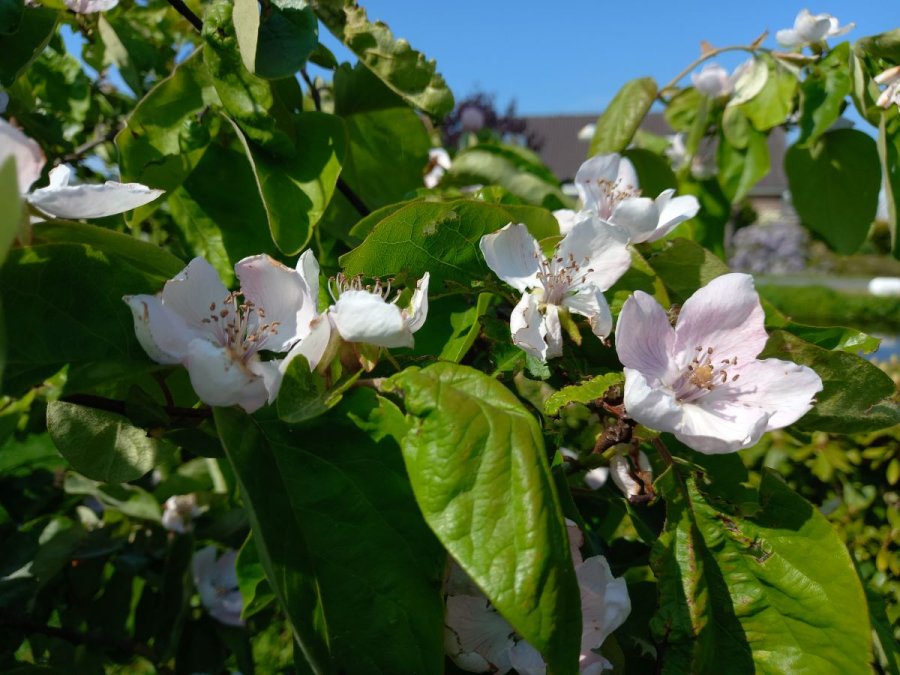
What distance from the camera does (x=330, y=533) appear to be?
690mm

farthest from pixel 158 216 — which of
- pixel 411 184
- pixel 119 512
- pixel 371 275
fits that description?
pixel 371 275

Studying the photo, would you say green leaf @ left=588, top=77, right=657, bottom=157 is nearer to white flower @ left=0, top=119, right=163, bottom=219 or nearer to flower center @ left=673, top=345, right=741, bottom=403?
flower center @ left=673, top=345, right=741, bottom=403

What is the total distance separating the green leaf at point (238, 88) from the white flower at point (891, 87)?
104cm

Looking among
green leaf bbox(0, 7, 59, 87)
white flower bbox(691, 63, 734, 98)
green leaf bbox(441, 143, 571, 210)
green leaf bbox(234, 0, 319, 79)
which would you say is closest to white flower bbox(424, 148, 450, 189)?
green leaf bbox(441, 143, 571, 210)

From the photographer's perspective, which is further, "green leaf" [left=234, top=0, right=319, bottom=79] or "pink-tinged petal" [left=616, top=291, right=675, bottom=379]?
"green leaf" [left=234, top=0, right=319, bottom=79]

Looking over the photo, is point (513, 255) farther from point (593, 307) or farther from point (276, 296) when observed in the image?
point (276, 296)

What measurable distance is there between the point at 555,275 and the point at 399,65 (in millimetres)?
469

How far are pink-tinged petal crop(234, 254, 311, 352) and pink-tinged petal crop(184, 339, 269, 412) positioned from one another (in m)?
0.11

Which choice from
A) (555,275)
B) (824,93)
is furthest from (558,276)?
(824,93)

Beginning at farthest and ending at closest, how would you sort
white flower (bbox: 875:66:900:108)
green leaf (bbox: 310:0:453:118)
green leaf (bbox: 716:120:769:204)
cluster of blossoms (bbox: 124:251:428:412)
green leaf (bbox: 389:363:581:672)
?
green leaf (bbox: 716:120:769:204)
white flower (bbox: 875:66:900:108)
green leaf (bbox: 310:0:453:118)
cluster of blossoms (bbox: 124:251:428:412)
green leaf (bbox: 389:363:581:672)

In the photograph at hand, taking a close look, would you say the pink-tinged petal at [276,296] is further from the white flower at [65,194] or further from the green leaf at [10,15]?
the green leaf at [10,15]

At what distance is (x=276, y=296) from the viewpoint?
2.65 ft

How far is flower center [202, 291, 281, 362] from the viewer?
2.58 ft

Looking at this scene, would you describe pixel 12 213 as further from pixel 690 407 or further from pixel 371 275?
pixel 690 407
